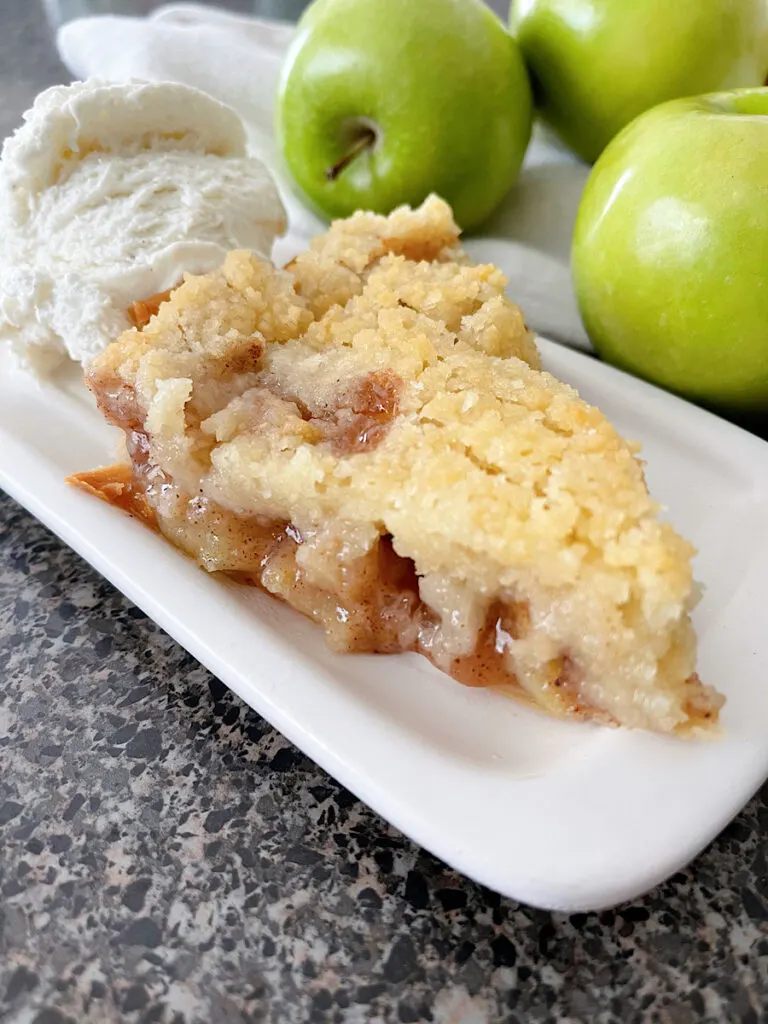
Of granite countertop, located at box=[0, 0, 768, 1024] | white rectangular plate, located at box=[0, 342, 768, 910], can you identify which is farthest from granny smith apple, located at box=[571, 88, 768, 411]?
granite countertop, located at box=[0, 0, 768, 1024]

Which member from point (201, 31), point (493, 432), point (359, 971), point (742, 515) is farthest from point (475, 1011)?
point (201, 31)

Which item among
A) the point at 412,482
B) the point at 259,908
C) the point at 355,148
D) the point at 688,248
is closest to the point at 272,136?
the point at 355,148

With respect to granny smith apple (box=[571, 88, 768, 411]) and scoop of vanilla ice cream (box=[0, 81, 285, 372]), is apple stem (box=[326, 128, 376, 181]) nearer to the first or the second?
scoop of vanilla ice cream (box=[0, 81, 285, 372])

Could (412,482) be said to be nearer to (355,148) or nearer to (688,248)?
(688,248)

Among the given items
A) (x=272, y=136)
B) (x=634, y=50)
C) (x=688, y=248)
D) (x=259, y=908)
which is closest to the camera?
(x=259, y=908)

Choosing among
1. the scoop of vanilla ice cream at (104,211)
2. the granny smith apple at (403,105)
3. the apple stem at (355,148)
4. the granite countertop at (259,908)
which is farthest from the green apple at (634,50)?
the granite countertop at (259,908)

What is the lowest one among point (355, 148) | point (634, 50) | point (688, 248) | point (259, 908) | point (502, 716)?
point (259, 908)
